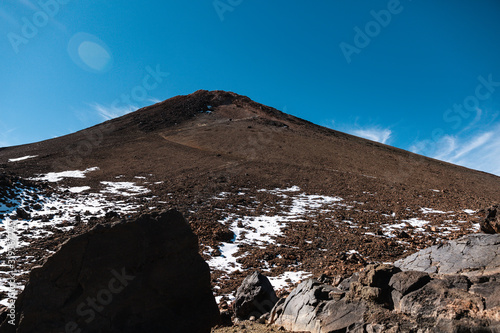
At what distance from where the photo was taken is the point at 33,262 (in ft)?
29.5

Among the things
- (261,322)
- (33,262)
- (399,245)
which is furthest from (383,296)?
(33,262)

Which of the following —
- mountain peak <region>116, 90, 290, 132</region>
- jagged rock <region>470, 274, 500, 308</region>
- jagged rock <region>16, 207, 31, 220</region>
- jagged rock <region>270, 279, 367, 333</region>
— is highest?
mountain peak <region>116, 90, 290, 132</region>

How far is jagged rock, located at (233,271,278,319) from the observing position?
647 centimetres

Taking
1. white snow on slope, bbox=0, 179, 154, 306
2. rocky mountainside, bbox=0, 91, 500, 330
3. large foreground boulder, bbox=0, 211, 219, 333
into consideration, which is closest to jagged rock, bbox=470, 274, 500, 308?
large foreground boulder, bbox=0, 211, 219, 333

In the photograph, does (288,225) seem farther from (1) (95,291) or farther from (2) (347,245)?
(1) (95,291)

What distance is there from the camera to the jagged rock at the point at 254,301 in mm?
6469

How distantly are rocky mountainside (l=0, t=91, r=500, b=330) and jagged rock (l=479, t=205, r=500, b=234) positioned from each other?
342cm

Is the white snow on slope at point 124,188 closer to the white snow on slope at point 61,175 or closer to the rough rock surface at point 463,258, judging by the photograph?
the white snow on slope at point 61,175

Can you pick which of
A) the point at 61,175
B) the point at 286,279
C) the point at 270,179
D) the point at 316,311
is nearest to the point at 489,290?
the point at 316,311

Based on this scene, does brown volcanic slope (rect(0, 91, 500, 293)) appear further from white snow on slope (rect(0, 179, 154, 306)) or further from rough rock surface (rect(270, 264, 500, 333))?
rough rock surface (rect(270, 264, 500, 333))

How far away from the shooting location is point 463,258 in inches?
209

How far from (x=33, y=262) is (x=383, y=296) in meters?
10.0
